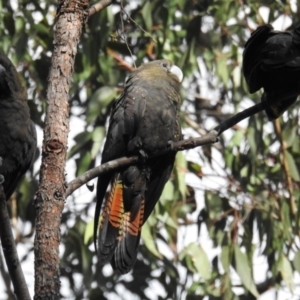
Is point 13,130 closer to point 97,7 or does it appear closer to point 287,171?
point 97,7

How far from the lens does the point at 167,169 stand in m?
3.20

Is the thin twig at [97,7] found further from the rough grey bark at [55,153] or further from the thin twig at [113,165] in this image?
the thin twig at [113,165]

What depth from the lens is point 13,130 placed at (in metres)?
3.15

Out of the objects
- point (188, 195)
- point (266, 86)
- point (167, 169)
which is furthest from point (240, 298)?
point (266, 86)

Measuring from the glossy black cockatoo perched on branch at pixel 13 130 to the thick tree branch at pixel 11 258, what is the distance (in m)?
1.14

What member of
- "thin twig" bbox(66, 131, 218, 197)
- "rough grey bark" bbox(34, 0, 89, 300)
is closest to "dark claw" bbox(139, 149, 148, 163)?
"thin twig" bbox(66, 131, 218, 197)

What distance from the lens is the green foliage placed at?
402 cm

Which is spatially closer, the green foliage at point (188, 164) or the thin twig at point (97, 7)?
the thin twig at point (97, 7)

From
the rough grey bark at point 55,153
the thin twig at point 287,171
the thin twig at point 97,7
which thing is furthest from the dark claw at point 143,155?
the thin twig at point 287,171

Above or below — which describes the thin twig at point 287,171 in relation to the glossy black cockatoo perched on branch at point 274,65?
above

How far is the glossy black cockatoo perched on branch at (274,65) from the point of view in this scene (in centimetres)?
238

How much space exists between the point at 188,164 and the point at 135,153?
49.3 inches

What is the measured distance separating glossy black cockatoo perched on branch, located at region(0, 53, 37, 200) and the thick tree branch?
1142 millimetres

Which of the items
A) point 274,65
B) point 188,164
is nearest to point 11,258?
point 274,65
